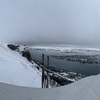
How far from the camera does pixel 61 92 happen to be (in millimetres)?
5879

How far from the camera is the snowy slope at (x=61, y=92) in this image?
17.5ft

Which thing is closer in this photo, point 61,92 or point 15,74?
point 61,92

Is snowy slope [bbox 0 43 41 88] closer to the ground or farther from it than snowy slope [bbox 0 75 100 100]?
closer to the ground

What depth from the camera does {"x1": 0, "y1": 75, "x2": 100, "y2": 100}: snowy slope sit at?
533 cm

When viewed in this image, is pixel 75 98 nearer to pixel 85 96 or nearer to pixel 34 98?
→ pixel 85 96

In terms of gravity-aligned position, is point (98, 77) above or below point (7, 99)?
above

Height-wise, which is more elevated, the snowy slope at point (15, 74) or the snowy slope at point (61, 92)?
the snowy slope at point (61, 92)

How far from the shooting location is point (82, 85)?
5844 mm

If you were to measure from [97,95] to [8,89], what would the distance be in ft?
8.78

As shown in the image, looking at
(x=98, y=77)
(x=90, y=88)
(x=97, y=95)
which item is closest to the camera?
(x=97, y=95)

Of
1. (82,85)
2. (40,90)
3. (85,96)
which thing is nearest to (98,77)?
(82,85)

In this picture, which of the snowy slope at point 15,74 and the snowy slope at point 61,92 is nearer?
the snowy slope at point 61,92

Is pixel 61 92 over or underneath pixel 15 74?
over

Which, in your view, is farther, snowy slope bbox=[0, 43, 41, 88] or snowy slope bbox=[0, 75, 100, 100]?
snowy slope bbox=[0, 43, 41, 88]
